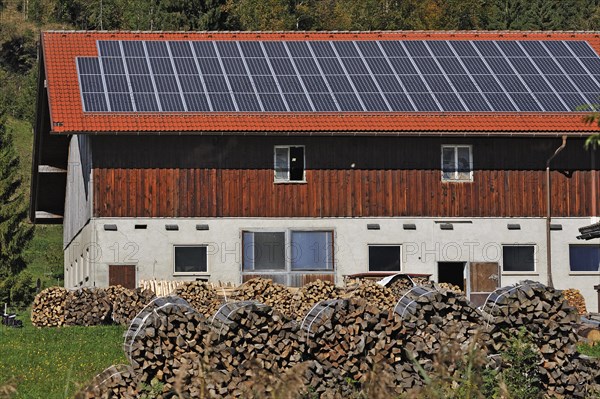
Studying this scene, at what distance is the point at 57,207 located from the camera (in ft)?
189

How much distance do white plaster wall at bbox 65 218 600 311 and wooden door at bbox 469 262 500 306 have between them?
0.22 metres

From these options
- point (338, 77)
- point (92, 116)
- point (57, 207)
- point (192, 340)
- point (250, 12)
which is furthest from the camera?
point (250, 12)

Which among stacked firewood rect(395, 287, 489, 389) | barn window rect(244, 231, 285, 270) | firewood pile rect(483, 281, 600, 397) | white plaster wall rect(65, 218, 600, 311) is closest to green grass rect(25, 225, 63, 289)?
white plaster wall rect(65, 218, 600, 311)

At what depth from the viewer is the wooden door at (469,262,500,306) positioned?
39.7m

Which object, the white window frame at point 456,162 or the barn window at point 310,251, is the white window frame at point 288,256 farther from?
the white window frame at point 456,162

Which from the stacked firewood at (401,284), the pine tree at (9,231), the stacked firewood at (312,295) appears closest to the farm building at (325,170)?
the stacked firewood at (401,284)

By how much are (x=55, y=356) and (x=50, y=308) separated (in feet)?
33.2

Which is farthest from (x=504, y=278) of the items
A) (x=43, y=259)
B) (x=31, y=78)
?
(x=31, y=78)

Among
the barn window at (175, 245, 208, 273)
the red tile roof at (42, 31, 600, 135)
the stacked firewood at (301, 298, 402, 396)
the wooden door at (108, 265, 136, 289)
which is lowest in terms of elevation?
the stacked firewood at (301, 298, 402, 396)

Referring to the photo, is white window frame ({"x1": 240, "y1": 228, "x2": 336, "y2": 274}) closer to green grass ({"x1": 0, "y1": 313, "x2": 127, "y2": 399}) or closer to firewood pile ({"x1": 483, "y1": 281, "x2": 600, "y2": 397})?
green grass ({"x1": 0, "y1": 313, "x2": 127, "y2": 399})

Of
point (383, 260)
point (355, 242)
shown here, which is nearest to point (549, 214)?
point (383, 260)

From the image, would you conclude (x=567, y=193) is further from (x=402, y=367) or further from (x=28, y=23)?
(x=28, y=23)

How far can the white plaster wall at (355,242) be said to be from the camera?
38.7 metres

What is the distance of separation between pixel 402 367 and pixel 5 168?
49281 millimetres
